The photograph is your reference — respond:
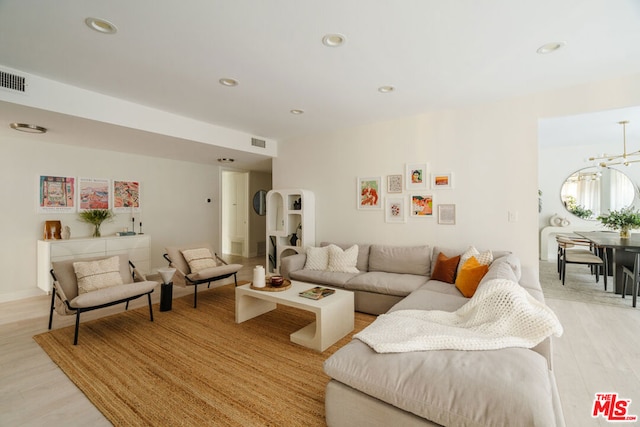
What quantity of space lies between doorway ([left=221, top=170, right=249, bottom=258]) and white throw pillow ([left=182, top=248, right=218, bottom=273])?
120 inches

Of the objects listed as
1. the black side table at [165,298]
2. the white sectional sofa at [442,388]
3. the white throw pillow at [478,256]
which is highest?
the white throw pillow at [478,256]

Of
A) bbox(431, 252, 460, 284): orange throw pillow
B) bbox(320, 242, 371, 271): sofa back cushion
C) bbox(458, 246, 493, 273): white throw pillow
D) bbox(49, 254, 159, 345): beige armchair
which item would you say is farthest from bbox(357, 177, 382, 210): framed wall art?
bbox(49, 254, 159, 345): beige armchair

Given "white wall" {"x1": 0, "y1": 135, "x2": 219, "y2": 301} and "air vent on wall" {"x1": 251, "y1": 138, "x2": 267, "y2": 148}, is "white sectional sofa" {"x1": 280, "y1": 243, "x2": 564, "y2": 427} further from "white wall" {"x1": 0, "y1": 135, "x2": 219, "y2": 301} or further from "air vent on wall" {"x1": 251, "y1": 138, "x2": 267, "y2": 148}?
"white wall" {"x1": 0, "y1": 135, "x2": 219, "y2": 301}

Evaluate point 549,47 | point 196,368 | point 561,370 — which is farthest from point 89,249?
point 549,47

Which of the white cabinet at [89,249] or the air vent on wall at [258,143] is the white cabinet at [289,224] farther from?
the white cabinet at [89,249]

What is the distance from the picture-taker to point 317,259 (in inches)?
164

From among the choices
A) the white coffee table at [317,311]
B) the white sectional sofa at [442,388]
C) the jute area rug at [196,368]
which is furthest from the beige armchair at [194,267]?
the white sectional sofa at [442,388]

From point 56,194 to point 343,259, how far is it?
4.42 metres

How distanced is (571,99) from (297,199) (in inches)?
152

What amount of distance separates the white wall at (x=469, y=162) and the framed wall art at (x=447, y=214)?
0.21 ft

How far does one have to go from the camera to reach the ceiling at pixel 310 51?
1.91 metres

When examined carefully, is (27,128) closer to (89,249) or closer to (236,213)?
(89,249)

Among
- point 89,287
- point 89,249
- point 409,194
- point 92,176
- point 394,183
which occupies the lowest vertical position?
point 89,287

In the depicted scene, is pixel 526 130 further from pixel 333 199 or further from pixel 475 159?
pixel 333 199
